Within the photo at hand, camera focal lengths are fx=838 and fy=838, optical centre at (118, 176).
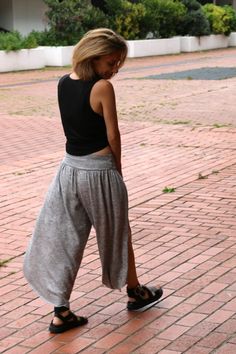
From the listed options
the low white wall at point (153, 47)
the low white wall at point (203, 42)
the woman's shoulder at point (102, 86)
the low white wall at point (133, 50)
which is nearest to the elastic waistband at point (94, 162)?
the woman's shoulder at point (102, 86)

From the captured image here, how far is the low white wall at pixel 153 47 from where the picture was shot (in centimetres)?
2938

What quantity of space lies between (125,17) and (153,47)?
1.55 m

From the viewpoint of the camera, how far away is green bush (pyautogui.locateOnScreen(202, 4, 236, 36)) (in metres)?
34.3

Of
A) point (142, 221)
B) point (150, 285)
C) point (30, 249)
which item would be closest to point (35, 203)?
point (142, 221)

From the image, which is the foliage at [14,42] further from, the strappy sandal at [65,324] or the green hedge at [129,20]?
the strappy sandal at [65,324]

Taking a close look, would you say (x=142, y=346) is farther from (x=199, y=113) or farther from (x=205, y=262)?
(x=199, y=113)

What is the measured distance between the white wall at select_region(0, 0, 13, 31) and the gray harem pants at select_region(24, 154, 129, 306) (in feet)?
81.8

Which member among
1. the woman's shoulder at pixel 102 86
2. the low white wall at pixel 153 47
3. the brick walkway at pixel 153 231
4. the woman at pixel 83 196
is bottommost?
the brick walkway at pixel 153 231

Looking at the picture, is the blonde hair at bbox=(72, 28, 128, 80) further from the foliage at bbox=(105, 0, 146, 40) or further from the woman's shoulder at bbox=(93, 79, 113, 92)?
the foliage at bbox=(105, 0, 146, 40)

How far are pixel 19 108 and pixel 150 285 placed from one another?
10.5 metres

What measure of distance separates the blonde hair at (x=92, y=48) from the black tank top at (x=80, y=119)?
6 centimetres

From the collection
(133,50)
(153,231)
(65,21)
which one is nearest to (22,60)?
(65,21)

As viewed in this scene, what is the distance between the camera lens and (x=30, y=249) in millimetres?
4785

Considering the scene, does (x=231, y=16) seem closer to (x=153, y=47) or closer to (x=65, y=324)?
(x=153, y=47)
